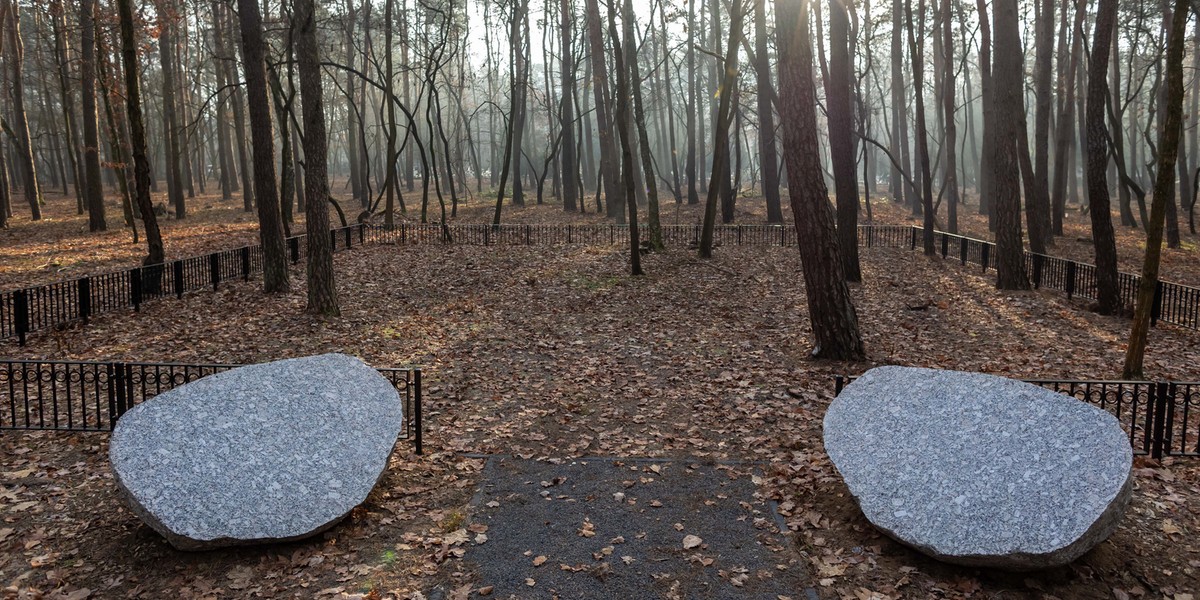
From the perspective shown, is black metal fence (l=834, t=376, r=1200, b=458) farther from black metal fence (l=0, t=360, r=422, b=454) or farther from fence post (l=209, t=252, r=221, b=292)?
fence post (l=209, t=252, r=221, b=292)

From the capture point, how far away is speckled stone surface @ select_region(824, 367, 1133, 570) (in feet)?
16.6

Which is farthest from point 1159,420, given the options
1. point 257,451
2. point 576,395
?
point 257,451

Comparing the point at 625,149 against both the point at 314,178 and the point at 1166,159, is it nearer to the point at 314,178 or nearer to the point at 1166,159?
the point at 314,178

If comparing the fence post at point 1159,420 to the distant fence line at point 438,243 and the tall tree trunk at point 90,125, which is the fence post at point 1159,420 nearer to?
the distant fence line at point 438,243

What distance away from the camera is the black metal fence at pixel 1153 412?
23.0 feet

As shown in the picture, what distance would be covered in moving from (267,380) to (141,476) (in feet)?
4.78

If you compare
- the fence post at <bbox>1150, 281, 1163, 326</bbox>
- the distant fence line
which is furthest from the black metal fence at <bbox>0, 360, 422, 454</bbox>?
the fence post at <bbox>1150, 281, 1163, 326</bbox>

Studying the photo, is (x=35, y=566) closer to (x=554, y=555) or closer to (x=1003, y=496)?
(x=554, y=555)

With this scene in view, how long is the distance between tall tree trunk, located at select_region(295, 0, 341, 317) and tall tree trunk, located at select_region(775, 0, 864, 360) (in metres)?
7.36

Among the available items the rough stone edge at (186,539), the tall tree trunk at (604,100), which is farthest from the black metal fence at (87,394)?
the tall tree trunk at (604,100)

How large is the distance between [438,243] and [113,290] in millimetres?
10569

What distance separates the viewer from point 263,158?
15367mm

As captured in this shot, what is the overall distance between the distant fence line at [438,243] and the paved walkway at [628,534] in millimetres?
8787

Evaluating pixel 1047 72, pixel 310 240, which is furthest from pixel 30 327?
pixel 1047 72
